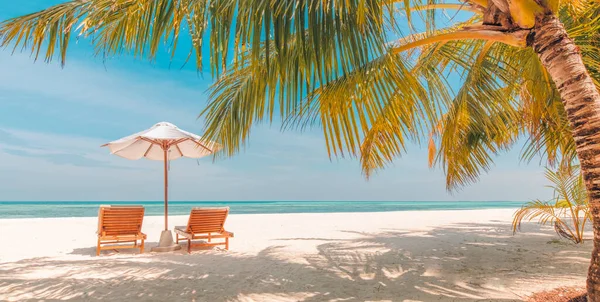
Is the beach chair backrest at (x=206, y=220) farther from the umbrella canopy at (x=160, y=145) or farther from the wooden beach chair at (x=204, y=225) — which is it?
the umbrella canopy at (x=160, y=145)

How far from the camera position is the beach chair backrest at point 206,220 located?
217 inches

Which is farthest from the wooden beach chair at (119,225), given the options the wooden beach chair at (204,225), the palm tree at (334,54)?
the palm tree at (334,54)

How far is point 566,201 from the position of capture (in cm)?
494

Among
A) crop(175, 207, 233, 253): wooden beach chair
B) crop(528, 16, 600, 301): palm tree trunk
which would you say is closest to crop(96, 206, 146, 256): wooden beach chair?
crop(175, 207, 233, 253): wooden beach chair

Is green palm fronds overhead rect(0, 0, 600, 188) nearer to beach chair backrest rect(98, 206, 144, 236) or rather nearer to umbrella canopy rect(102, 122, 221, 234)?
umbrella canopy rect(102, 122, 221, 234)

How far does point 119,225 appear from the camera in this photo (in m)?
5.40

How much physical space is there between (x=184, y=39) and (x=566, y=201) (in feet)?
17.7

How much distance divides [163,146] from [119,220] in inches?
55.7

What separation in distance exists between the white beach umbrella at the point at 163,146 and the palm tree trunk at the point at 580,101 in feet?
14.1

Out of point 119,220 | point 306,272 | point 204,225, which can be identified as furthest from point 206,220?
point 306,272

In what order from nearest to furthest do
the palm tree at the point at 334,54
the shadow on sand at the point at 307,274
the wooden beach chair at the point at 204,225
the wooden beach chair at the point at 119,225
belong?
1. the palm tree at the point at 334,54
2. the shadow on sand at the point at 307,274
3. the wooden beach chair at the point at 119,225
4. the wooden beach chair at the point at 204,225

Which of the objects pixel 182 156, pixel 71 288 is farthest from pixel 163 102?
pixel 71 288

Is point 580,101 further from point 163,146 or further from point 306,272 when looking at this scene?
point 163,146

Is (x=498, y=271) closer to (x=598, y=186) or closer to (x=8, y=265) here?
(x=598, y=186)
